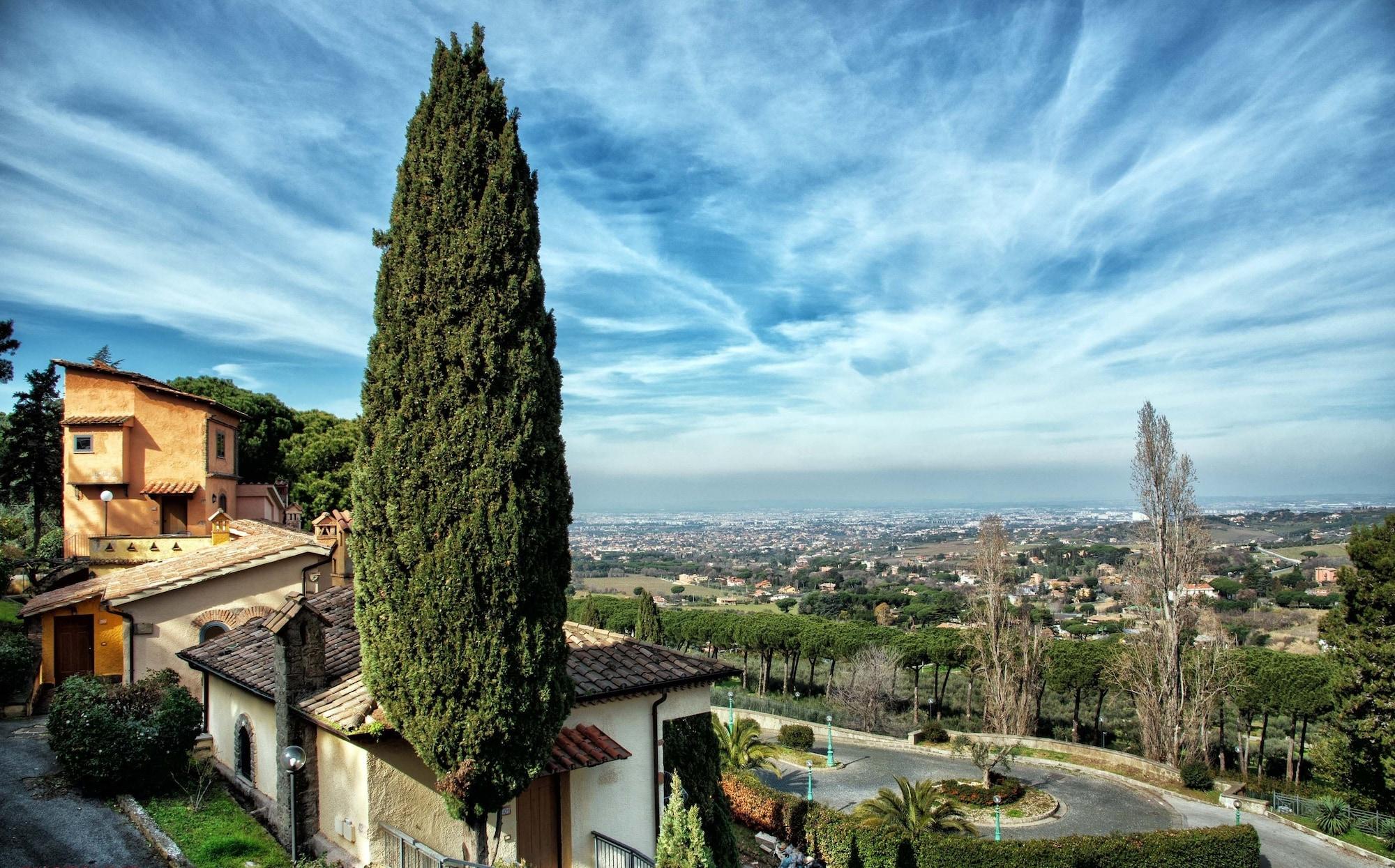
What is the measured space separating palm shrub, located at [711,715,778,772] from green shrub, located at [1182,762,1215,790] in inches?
493

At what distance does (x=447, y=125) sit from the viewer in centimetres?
852

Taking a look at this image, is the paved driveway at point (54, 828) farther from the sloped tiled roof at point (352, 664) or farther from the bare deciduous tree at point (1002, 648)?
the bare deciduous tree at point (1002, 648)

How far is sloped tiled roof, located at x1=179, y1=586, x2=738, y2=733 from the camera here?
30.7ft

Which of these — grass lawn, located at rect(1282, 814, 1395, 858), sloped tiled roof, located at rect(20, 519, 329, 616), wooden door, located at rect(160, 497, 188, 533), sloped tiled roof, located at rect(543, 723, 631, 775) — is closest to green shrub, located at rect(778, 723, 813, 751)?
grass lawn, located at rect(1282, 814, 1395, 858)

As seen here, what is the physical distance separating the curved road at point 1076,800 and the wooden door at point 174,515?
20.8m

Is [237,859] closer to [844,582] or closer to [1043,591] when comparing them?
[1043,591]

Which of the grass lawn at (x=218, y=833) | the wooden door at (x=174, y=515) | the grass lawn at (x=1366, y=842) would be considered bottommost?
the grass lawn at (x=1366, y=842)

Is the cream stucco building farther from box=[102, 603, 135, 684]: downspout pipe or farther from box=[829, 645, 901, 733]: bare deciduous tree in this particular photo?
box=[829, 645, 901, 733]: bare deciduous tree

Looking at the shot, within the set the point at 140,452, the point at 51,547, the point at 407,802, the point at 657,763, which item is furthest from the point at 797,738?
the point at 51,547

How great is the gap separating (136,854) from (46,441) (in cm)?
2855

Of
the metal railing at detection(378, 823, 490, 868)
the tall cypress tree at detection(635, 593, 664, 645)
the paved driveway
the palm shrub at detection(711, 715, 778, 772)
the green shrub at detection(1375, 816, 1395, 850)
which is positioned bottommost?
the green shrub at detection(1375, 816, 1395, 850)

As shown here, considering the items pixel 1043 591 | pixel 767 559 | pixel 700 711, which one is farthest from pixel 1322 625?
pixel 767 559

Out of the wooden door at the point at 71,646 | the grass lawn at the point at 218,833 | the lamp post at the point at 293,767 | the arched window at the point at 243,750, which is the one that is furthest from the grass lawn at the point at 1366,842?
the wooden door at the point at 71,646

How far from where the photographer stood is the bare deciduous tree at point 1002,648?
2962 cm
